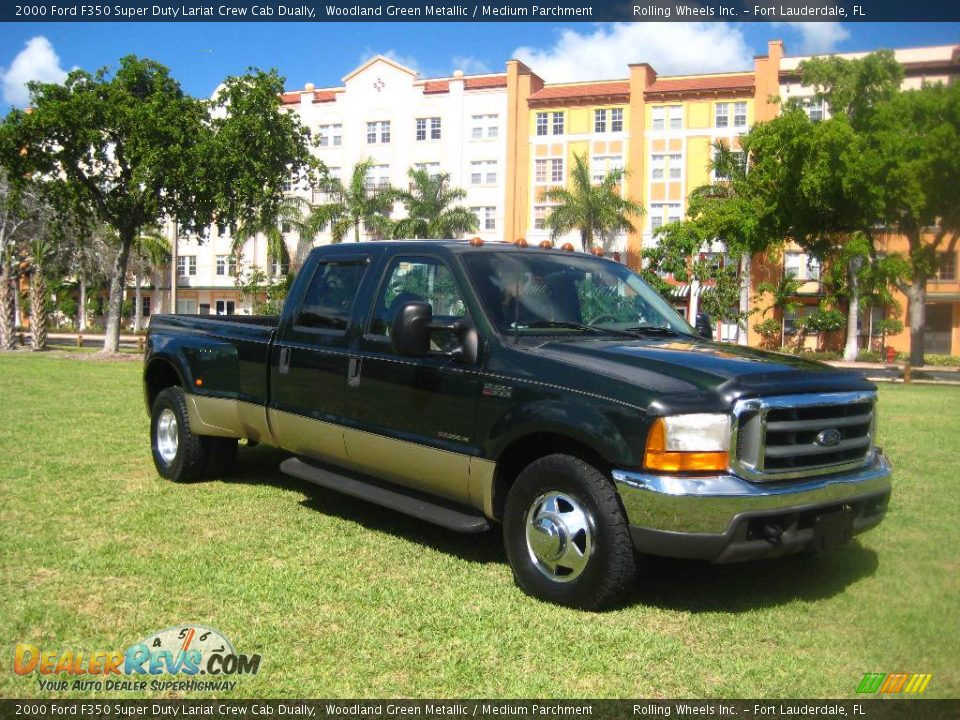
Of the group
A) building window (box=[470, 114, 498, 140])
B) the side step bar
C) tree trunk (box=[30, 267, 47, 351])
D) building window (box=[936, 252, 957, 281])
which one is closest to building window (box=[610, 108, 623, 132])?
building window (box=[470, 114, 498, 140])

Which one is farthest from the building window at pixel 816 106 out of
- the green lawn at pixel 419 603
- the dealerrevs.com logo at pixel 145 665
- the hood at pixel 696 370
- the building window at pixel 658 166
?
the building window at pixel 658 166

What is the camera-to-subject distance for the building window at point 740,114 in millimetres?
53094

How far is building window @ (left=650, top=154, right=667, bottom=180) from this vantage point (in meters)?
55.8

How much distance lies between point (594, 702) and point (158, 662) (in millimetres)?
1891

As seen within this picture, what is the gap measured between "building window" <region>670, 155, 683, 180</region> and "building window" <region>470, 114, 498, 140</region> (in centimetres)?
1128

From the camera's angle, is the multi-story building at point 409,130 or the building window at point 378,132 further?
the building window at point 378,132

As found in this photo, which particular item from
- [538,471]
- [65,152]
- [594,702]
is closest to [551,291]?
[538,471]

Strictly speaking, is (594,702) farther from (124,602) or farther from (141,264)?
(141,264)

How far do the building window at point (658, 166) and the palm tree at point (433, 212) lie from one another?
1092cm

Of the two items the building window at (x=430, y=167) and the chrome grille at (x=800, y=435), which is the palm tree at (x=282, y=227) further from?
the chrome grille at (x=800, y=435)

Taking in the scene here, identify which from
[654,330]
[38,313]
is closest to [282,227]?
[38,313]

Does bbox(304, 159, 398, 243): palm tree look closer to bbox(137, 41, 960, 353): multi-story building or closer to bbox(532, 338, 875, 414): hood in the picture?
bbox(137, 41, 960, 353): multi-story building

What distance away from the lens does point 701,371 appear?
464 centimetres

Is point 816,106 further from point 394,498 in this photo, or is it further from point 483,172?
point 483,172
